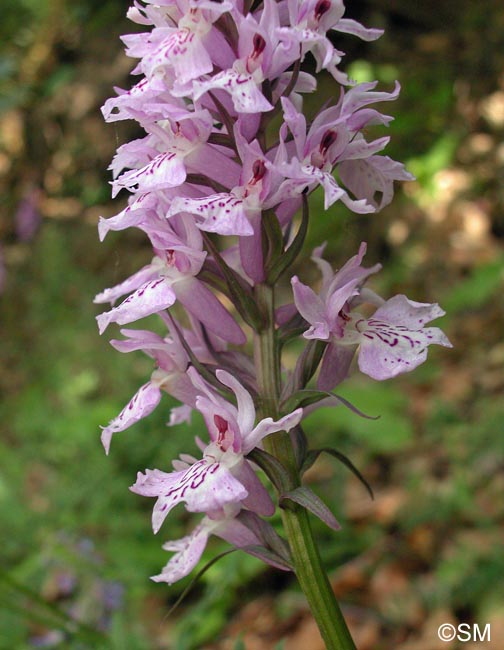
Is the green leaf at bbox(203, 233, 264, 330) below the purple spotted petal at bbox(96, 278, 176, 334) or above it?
below

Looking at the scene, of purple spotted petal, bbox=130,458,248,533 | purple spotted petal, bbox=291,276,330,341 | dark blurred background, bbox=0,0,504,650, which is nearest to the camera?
purple spotted petal, bbox=130,458,248,533

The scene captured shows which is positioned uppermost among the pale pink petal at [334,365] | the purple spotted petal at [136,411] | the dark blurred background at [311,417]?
the purple spotted petal at [136,411]

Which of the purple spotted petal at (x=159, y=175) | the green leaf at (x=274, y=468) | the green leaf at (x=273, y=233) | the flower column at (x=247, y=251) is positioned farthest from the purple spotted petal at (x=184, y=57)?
the green leaf at (x=274, y=468)

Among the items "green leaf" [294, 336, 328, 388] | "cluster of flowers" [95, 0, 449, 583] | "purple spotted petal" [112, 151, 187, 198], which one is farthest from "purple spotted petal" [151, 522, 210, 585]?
"purple spotted petal" [112, 151, 187, 198]

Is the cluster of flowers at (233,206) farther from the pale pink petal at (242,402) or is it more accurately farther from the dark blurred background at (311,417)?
the dark blurred background at (311,417)

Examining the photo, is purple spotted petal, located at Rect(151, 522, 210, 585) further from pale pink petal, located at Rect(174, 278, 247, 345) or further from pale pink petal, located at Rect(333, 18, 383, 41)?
pale pink petal, located at Rect(333, 18, 383, 41)

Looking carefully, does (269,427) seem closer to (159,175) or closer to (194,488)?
(194,488)

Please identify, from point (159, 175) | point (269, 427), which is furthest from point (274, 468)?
point (159, 175)
